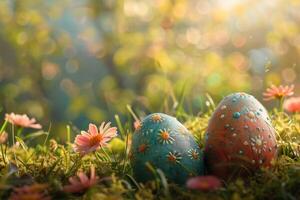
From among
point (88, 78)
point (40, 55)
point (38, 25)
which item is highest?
point (38, 25)

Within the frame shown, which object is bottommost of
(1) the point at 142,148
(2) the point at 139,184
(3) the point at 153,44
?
(3) the point at 153,44

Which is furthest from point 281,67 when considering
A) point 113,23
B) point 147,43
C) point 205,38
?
point 113,23

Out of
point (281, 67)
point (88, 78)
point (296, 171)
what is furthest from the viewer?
point (88, 78)

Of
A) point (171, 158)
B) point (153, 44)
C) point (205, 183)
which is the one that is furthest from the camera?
point (153, 44)

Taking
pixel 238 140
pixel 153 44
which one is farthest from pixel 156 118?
pixel 153 44

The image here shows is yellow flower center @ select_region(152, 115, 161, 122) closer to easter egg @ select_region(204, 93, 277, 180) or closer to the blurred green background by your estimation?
easter egg @ select_region(204, 93, 277, 180)

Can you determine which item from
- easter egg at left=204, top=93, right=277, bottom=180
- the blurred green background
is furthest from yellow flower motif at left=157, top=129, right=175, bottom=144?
the blurred green background

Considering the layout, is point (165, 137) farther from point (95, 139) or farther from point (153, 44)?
point (153, 44)

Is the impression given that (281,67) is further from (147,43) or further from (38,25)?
(38,25)
